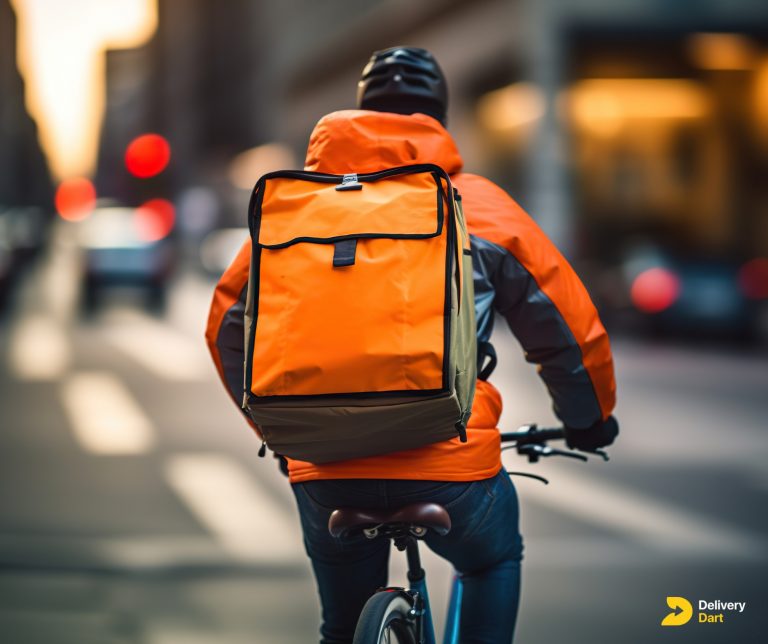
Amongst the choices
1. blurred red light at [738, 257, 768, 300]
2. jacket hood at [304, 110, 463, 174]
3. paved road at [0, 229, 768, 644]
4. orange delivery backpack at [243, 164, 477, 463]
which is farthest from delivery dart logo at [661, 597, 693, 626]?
blurred red light at [738, 257, 768, 300]

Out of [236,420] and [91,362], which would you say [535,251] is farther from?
[91,362]

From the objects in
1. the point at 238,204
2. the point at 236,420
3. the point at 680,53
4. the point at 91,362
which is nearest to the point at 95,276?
the point at 91,362

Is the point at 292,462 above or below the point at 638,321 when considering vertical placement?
above

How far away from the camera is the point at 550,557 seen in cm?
612

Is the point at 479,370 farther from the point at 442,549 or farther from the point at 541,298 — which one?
the point at 442,549

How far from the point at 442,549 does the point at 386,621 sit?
9.5 inches

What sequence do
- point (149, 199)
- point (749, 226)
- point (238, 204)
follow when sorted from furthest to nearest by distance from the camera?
point (238, 204), point (149, 199), point (749, 226)

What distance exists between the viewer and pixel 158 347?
17.9m

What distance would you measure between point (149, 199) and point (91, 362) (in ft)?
78.7

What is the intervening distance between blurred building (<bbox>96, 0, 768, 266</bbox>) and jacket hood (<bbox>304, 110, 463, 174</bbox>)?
62.2 ft

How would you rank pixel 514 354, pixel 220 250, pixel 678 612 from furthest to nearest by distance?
pixel 220 250 → pixel 514 354 → pixel 678 612

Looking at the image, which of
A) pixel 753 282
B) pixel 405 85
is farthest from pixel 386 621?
pixel 753 282

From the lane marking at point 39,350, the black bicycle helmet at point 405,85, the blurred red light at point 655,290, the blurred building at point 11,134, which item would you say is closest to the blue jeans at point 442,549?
the black bicycle helmet at point 405,85

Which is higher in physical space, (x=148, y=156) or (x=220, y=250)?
(x=148, y=156)
